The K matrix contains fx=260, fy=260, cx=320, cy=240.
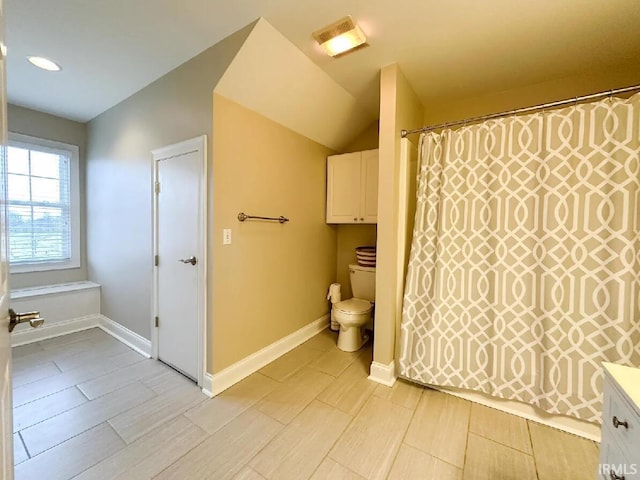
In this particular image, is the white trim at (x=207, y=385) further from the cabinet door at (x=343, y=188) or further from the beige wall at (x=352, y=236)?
the cabinet door at (x=343, y=188)

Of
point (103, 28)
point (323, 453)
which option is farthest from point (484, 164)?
point (103, 28)

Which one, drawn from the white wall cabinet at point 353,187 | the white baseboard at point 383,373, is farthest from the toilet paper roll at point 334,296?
the white baseboard at point 383,373

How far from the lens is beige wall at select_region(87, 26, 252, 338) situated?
72.6 inches

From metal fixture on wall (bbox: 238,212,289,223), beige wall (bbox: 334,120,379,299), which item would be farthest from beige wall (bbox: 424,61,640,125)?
metal fixture on wall (bbox: 238,212,289,223)

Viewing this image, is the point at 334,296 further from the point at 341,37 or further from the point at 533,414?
the point at 341,37

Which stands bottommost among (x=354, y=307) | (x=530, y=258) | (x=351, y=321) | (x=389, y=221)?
(x=351, y=321)

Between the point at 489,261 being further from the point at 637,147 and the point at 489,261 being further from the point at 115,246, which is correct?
the point at 115,246

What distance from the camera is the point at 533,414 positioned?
1.63m

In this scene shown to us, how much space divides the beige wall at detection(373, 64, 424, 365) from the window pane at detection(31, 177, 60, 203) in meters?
3.61

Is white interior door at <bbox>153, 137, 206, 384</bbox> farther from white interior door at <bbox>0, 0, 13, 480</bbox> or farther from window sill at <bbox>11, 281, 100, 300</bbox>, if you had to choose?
window sill at <bbox>11, 281, 100, 300</bbox>

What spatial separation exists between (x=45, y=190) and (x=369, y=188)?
3.57 m

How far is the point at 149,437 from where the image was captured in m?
1.45

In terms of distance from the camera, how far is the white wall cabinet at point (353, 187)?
262 cm

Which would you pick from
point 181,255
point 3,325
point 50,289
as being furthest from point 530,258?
point 50,289
